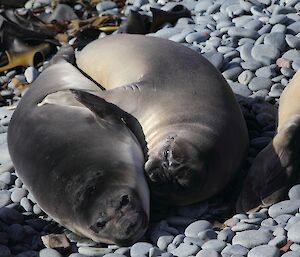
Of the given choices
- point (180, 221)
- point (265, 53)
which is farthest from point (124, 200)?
point (265, 53)

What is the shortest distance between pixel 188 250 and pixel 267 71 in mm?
1889

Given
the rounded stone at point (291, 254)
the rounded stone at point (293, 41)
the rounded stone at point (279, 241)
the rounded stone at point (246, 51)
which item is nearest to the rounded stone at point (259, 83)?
the rounded stone at point (246, 51)

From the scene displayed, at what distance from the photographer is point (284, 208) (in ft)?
14.9

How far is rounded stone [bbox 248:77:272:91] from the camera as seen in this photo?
5.80m

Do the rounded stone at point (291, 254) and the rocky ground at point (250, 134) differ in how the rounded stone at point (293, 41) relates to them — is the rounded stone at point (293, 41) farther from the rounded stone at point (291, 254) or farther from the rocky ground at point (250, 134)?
the rounded stone at point (291, 254)

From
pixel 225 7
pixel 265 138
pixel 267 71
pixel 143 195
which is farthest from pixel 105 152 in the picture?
pixel 225 7

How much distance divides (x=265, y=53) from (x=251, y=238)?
2.04 meters

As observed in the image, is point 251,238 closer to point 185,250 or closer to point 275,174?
point 185,250

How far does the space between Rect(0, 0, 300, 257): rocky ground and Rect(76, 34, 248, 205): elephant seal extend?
150mm

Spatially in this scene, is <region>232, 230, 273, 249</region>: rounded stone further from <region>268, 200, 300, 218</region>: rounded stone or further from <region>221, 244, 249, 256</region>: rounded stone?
<region>268, 200, 300, 218</region>: rounded stone

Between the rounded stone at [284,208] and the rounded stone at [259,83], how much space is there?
4.42 ft

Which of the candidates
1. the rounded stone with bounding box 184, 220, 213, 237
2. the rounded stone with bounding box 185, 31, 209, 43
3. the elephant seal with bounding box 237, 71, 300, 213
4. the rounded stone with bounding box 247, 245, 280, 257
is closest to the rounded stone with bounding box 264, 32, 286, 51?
the rounded stone with bounding box 185, 31, 209, 43

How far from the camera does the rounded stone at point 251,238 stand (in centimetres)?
423

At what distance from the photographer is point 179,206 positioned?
4.79 metres
